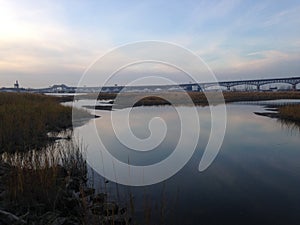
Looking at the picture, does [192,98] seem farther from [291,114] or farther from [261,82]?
[261,82]

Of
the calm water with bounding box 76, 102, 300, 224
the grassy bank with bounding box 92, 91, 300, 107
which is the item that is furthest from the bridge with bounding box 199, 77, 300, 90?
the calm water with bounding box 76, 102, 300, 224

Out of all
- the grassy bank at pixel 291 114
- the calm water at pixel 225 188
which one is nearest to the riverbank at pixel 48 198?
the calm water at pixel 225 188

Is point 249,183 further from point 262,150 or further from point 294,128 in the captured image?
point 294,128

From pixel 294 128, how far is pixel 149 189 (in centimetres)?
1690

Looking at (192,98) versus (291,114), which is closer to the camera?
(291,114)

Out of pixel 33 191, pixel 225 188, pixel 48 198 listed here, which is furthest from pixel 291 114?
pixel 33 191

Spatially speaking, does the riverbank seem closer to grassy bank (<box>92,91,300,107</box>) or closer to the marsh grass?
the marsh grass

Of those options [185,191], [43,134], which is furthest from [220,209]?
[43,134]

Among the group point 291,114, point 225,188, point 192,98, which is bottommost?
point 225,188

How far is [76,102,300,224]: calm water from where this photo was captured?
7.43 meters

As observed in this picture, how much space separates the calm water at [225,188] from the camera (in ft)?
24.4

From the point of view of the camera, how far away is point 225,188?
376 inches

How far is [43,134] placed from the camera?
1680 cm

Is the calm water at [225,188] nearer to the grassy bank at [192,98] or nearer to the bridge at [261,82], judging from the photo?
the grassy bank at [192,98]
